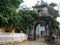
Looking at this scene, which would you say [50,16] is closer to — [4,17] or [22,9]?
[22,9]

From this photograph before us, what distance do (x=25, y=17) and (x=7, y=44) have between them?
29.4 ft

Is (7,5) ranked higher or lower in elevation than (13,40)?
higher

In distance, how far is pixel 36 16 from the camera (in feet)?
93.7

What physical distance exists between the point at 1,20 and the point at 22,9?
409 inches

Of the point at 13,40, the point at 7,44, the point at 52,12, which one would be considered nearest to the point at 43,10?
the point at 52,12

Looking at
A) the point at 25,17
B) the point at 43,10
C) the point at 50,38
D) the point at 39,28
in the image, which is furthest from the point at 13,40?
the point at 39,28

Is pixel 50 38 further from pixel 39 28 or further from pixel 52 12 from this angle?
pixel 39 28

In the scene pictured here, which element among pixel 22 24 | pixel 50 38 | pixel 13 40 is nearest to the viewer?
pixel 13 40

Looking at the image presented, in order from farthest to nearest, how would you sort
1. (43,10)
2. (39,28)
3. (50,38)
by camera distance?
(39,28), (43,10), (50,38)

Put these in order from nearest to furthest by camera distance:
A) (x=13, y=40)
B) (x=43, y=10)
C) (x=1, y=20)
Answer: (x=1, y=20) < (x=13, y=40) < (x=43, y=10)

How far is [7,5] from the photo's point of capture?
17.0m

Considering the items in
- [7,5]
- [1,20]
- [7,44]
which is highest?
[7,5]

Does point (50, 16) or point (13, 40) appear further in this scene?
point (50, 16)

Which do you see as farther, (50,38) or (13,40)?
(50,38)
